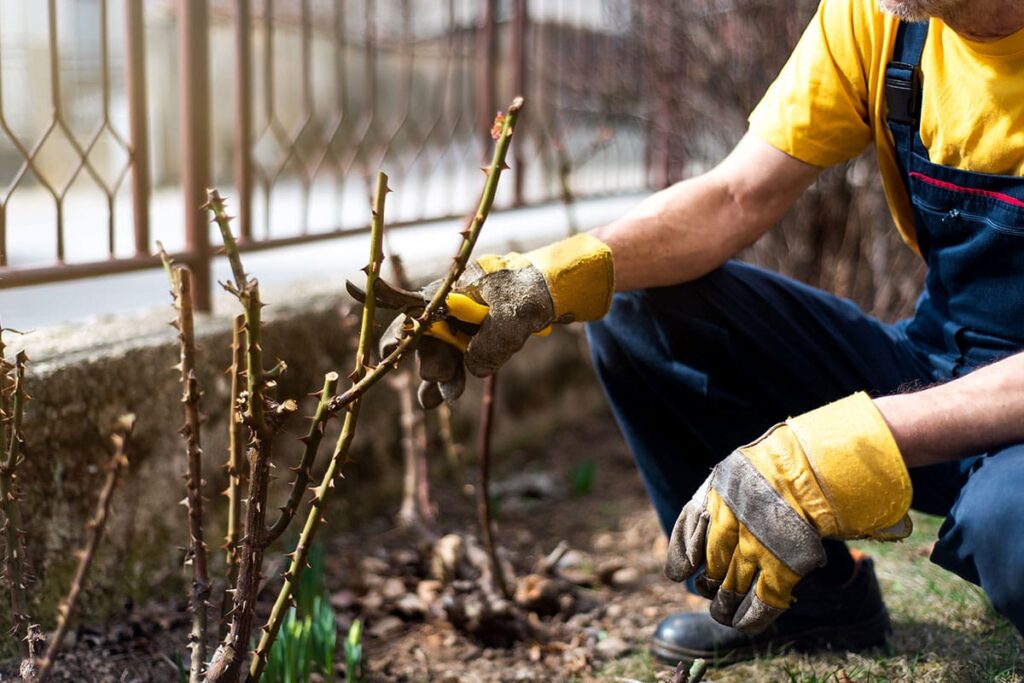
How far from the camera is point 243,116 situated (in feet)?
9.84

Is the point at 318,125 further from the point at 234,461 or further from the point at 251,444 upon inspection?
the point at 251,444

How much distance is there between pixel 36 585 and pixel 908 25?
1982 millimetres

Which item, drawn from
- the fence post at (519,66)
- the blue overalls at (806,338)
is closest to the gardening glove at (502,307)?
the blue overalls at (806,338)

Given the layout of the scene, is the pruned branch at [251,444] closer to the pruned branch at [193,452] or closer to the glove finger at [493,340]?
the pruned branch at [193,452]

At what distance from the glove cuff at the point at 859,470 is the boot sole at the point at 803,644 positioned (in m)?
0.68

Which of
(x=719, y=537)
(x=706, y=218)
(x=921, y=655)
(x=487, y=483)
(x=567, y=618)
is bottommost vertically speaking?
(x=567, y=618)

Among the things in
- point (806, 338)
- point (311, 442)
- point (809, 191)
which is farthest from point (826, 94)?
point (809, 191)

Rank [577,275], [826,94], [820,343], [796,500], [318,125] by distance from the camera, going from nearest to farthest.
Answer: [796,500] < [577,275] < [826,94] < [820,343] < [318,125]

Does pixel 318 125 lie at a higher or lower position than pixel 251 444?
higher

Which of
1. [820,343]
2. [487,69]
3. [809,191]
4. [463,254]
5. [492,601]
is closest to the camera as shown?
[463,254]

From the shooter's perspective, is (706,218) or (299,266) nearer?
(706,218)

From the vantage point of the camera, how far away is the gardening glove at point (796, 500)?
156 cm

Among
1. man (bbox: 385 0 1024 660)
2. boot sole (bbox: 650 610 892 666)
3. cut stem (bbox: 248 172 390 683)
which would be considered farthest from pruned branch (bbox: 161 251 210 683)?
boot sole (bbox: 650 610 892 666)

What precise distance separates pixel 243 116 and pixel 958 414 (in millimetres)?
2086
